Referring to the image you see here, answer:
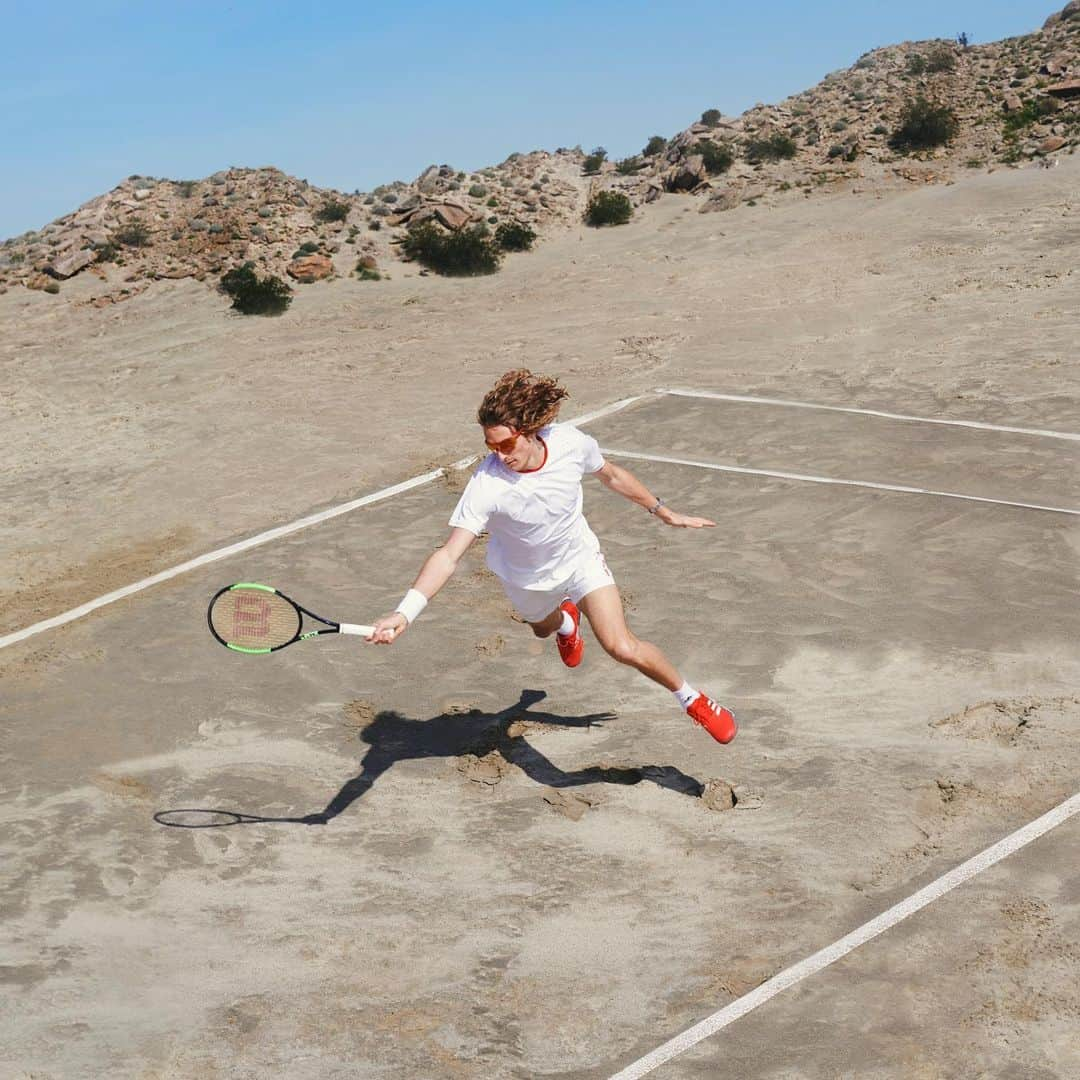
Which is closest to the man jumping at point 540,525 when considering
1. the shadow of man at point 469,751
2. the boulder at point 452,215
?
the shadow of man at point 469,751

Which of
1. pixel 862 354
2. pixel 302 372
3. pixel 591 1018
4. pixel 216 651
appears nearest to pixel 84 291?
pixel 302 372

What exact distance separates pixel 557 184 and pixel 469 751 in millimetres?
30442

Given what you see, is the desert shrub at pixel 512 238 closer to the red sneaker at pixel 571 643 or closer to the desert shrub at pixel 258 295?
the desert shrub at pixel 258 295

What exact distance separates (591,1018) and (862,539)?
7035 millimetres

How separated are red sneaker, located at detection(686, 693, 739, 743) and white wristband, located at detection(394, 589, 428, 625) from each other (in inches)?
74.6

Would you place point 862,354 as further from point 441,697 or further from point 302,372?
point 441,697

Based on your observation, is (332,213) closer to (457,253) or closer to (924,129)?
(457,253)

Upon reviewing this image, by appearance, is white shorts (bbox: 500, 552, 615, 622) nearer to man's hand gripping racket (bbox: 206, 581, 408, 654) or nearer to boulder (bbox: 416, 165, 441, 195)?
man's hand gripping racket (bbox: 206, 581, 408, 654)

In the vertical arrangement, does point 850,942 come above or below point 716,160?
below

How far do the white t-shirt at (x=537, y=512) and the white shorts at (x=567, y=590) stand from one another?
0.05m

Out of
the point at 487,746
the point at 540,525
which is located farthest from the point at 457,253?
the point at 540,525

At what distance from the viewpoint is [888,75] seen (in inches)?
1699

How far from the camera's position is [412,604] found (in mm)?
6406

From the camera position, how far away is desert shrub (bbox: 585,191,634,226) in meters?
32.3
